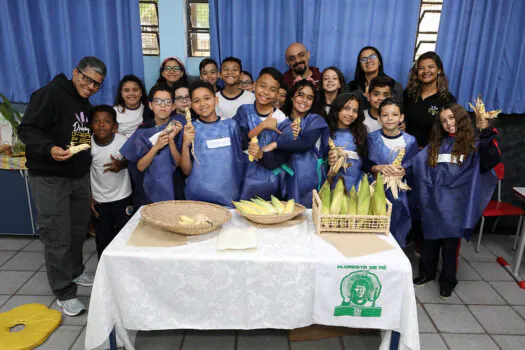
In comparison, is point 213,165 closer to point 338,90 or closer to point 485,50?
point 338,90

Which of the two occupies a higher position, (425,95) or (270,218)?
(425,95)

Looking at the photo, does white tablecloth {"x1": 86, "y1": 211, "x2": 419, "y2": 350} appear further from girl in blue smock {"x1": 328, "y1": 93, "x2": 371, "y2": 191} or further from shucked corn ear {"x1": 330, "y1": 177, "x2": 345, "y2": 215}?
girl in blue smock {"x1": 328, "y1": 93, "x2": 371, "y2": 191}

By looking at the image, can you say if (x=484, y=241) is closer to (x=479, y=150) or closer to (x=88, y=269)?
(x=479, y=150)

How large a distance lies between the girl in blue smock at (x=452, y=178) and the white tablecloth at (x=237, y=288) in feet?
3.87

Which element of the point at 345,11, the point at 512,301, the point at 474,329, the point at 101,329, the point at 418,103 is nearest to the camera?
the point at 101,329

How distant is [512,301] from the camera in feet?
9.92

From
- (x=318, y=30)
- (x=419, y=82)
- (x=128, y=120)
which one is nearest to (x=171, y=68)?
(x=128, y=120)

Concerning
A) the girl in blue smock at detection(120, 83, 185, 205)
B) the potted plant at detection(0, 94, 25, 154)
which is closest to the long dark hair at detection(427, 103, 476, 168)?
the girl in blue smock at detection(120, 83, 185, 205)

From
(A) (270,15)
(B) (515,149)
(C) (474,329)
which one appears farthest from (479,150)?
(A) (270,15)

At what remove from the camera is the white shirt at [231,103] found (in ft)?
10.8

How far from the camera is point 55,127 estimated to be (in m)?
2.50

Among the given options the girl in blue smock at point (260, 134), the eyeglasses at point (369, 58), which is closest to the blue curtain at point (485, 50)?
the eyeglasses at point (369, 58)

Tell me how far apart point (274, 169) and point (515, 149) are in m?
3.18

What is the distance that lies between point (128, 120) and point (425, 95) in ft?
8.78
